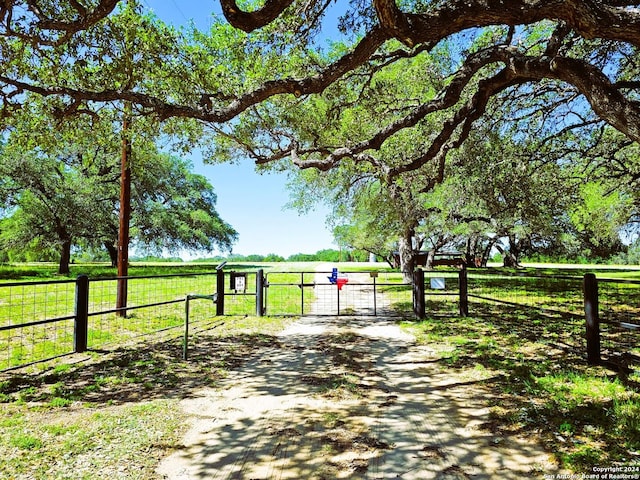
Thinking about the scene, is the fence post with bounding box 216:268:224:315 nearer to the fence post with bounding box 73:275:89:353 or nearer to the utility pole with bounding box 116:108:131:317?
the utility pole with bounding box 116:108:131:317

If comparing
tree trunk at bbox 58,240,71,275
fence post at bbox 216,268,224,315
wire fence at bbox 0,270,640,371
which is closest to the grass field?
wire fence at bbox 0,270,640,371

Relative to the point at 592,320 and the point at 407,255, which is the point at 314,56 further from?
the point at 407,255

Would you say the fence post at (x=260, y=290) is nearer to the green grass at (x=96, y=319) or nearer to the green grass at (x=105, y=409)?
the green grass at (x=96, y=319)

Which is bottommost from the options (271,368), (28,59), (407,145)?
(271,368)

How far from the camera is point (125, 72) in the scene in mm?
6926

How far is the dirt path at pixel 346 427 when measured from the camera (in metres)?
2.91

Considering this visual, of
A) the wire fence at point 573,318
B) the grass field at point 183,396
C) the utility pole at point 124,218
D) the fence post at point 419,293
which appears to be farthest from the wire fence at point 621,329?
the utility pole at point 124,218

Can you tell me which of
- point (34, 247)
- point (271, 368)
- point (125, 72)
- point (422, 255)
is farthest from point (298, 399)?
point (422, 255)

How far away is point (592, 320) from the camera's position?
5.55 meters

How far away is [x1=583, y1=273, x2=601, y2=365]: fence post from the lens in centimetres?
555

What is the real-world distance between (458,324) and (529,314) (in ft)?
9.56

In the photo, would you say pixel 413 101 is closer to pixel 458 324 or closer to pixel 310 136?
pixel 310 136

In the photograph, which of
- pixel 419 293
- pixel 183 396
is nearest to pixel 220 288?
pixel 419 293

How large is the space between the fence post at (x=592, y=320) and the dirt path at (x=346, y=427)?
1965mm
